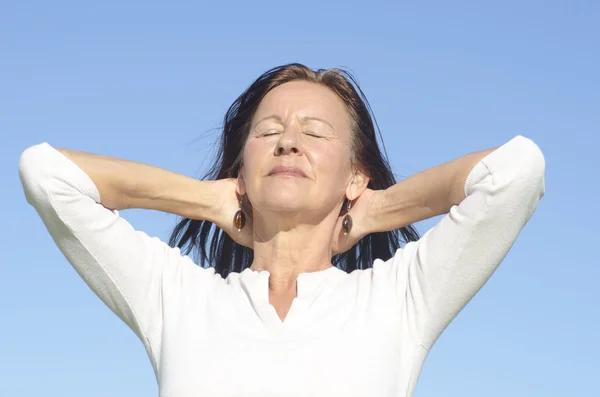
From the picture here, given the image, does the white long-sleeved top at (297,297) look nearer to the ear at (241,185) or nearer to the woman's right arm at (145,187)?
the woman's right arm at (145,187)

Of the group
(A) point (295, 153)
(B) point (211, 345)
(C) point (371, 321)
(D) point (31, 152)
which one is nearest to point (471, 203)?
(C) point (371, 321)

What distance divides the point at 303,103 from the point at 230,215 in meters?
0.63

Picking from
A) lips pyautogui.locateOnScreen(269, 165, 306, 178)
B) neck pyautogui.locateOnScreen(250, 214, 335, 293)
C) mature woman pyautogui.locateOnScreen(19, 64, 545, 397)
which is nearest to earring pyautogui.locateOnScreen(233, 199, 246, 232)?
mature woman pyautogui.locateOnScreen(19, 64, 545, 397)

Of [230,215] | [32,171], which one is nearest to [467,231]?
[230,215]

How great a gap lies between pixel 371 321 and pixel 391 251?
3.32 feet

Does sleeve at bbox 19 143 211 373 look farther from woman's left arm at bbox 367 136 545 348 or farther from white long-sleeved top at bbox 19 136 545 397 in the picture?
woman's left arm at bbox 367 136 545 348

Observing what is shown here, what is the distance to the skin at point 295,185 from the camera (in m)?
4.20

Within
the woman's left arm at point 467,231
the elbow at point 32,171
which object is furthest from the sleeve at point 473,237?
the elbow at point 32,171

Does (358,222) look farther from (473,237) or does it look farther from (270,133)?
(473,237)

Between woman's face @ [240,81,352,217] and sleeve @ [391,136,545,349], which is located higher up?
woman's face @ [240,81,352,217]

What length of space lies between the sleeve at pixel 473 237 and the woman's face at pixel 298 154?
0.59 meters

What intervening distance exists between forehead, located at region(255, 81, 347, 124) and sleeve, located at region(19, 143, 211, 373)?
35.6 inches

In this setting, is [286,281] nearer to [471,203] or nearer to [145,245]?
[145,245]

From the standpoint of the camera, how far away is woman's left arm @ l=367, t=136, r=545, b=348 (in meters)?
3.70
